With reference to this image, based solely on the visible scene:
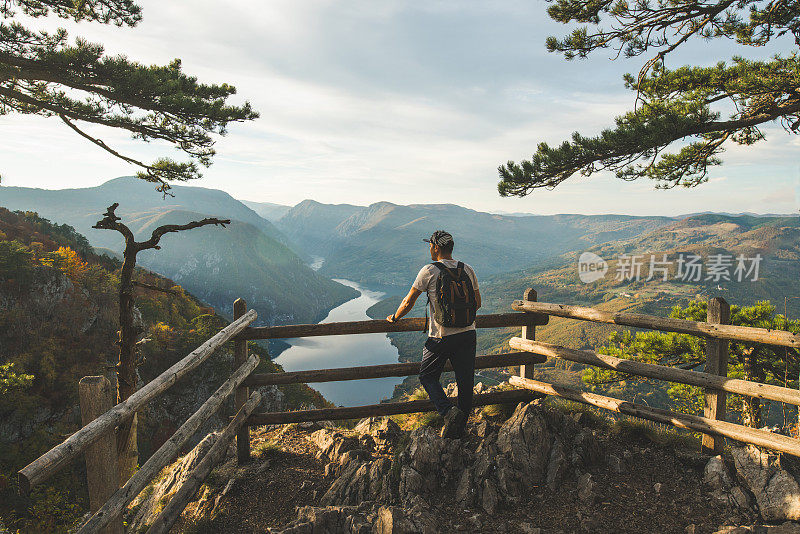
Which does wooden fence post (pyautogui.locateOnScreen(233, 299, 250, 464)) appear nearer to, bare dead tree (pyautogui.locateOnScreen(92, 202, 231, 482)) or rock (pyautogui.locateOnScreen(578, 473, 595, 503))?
bare dead tree (pyautogui.locateOnScreen(92, 202, 231, 482))

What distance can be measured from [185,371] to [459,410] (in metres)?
3.15

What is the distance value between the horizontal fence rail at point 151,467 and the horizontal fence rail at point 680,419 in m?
4.21

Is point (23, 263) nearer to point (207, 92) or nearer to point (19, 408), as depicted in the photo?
point (19, 408)

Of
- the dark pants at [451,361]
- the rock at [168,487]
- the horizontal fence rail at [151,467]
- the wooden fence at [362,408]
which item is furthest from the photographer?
the rock at [168,487]

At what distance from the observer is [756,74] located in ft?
27.0

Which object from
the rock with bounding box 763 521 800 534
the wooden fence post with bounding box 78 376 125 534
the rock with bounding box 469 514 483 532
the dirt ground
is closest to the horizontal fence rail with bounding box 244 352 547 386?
the dirt ground

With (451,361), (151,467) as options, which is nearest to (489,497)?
(451,361)

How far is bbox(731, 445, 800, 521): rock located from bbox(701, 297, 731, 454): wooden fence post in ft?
1.10

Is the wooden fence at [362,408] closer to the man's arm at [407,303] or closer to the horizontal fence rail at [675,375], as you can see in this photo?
the horizontal fence rail at [675,375]

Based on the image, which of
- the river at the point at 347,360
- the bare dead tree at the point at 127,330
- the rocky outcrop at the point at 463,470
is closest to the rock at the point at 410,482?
the rocky outcrop at the point at 463,470

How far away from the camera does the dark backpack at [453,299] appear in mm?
4691

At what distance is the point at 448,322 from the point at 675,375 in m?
2.86

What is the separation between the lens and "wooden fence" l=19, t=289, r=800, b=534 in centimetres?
295

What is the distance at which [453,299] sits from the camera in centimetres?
469
